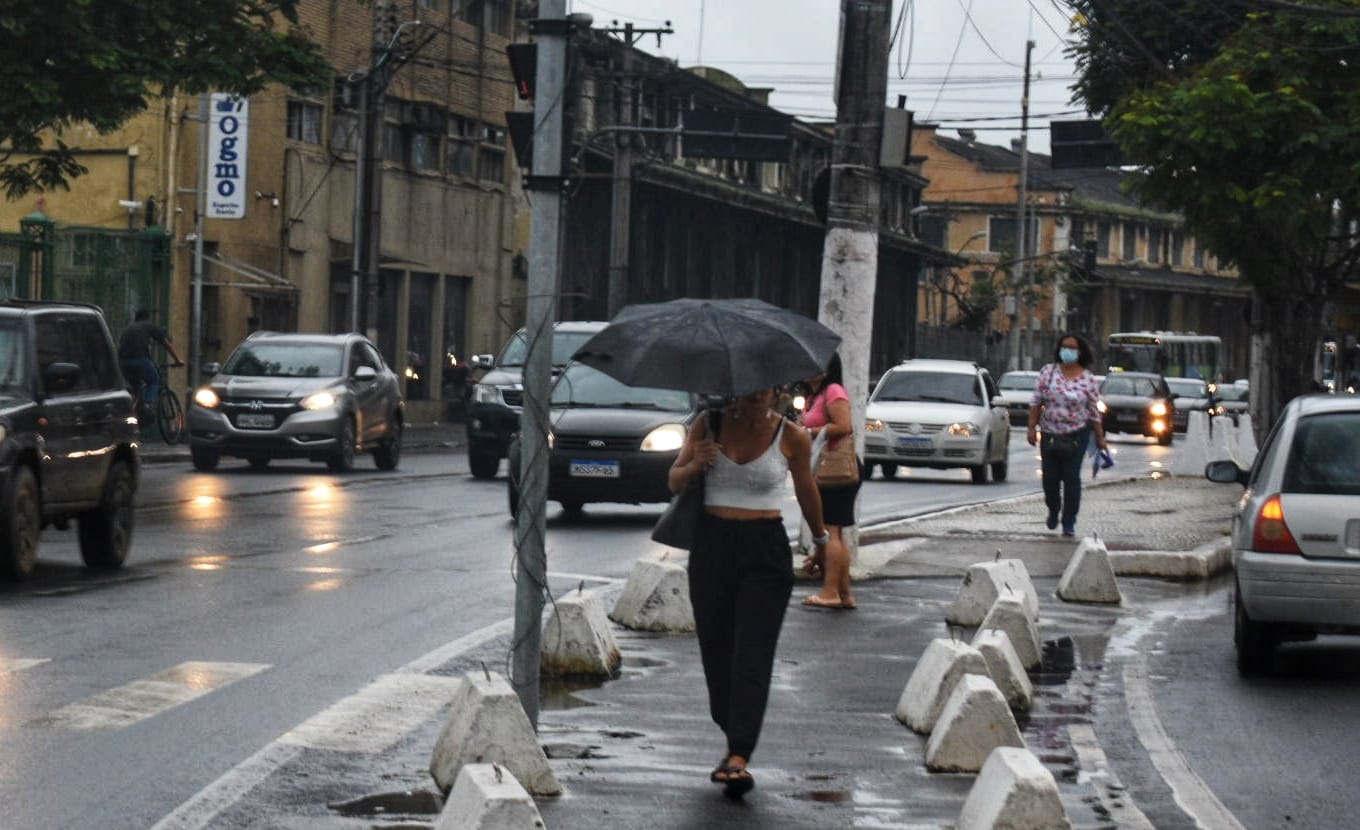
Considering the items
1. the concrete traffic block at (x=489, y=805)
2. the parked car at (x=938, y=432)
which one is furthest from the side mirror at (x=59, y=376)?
the parked car at (x=938, y=432)

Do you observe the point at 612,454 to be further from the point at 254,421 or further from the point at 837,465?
the point at 254,421

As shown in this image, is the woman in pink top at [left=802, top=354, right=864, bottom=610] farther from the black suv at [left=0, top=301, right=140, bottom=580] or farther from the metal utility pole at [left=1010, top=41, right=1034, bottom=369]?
the metal utility pole at [left=1010, top=41, right=1034, bottom=369]

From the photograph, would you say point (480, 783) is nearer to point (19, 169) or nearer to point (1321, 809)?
point (1321, 809)

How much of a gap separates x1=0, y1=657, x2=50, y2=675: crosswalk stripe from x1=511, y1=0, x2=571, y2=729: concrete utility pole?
3.37m

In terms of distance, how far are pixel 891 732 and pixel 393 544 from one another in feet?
31.0

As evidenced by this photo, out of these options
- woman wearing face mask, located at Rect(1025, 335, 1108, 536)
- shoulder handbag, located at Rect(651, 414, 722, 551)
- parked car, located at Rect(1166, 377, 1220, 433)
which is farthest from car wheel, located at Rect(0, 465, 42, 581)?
parked car, located at Rect(1166, 377, 1220, 433)

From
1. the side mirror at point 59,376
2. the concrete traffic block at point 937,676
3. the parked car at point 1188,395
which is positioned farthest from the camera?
the parked car at point 1188,395

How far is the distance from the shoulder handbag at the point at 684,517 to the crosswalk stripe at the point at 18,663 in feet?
12.6

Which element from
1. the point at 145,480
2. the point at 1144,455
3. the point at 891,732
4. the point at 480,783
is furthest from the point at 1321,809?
the point at 1144,455

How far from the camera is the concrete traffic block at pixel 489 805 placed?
6.87 metres

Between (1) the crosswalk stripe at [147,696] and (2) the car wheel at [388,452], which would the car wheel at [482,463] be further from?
(1) the crosswalk stripe at [147,696]

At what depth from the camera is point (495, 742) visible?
27.9 ft

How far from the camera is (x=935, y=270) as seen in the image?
98125 mm

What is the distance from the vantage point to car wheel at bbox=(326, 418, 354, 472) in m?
29.9
